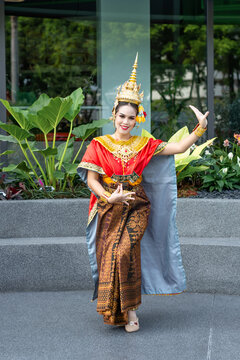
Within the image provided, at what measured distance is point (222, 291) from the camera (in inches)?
202

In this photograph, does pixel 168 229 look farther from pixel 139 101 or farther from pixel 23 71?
pixel 23 71

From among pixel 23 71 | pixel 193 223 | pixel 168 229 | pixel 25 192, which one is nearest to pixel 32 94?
pixel 23 71

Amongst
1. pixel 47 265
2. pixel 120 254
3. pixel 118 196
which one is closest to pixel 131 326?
pixel 120 254

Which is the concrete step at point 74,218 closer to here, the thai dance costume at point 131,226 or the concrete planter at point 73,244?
the concrete planter at point 73,244

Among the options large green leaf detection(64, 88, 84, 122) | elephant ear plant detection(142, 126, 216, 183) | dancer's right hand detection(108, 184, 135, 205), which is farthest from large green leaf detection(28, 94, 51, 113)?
dancer's right hand detection(108, 184, 135, 205)

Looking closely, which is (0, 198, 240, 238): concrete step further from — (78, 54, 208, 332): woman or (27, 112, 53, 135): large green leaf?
(78, 54, 208, 332): woman

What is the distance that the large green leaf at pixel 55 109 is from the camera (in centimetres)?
566

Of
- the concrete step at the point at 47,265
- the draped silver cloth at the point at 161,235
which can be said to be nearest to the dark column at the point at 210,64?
the concrete step at the point at 47,265

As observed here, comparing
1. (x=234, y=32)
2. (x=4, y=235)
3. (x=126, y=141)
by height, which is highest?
(x=234, y=32)

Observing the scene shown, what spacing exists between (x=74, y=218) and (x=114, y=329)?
5.22ft

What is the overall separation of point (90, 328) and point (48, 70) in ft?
32.4

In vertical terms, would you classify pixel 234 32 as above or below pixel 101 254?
above

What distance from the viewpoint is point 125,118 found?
3959 mm

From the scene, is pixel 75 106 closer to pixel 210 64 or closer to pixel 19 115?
pixel 19 115
